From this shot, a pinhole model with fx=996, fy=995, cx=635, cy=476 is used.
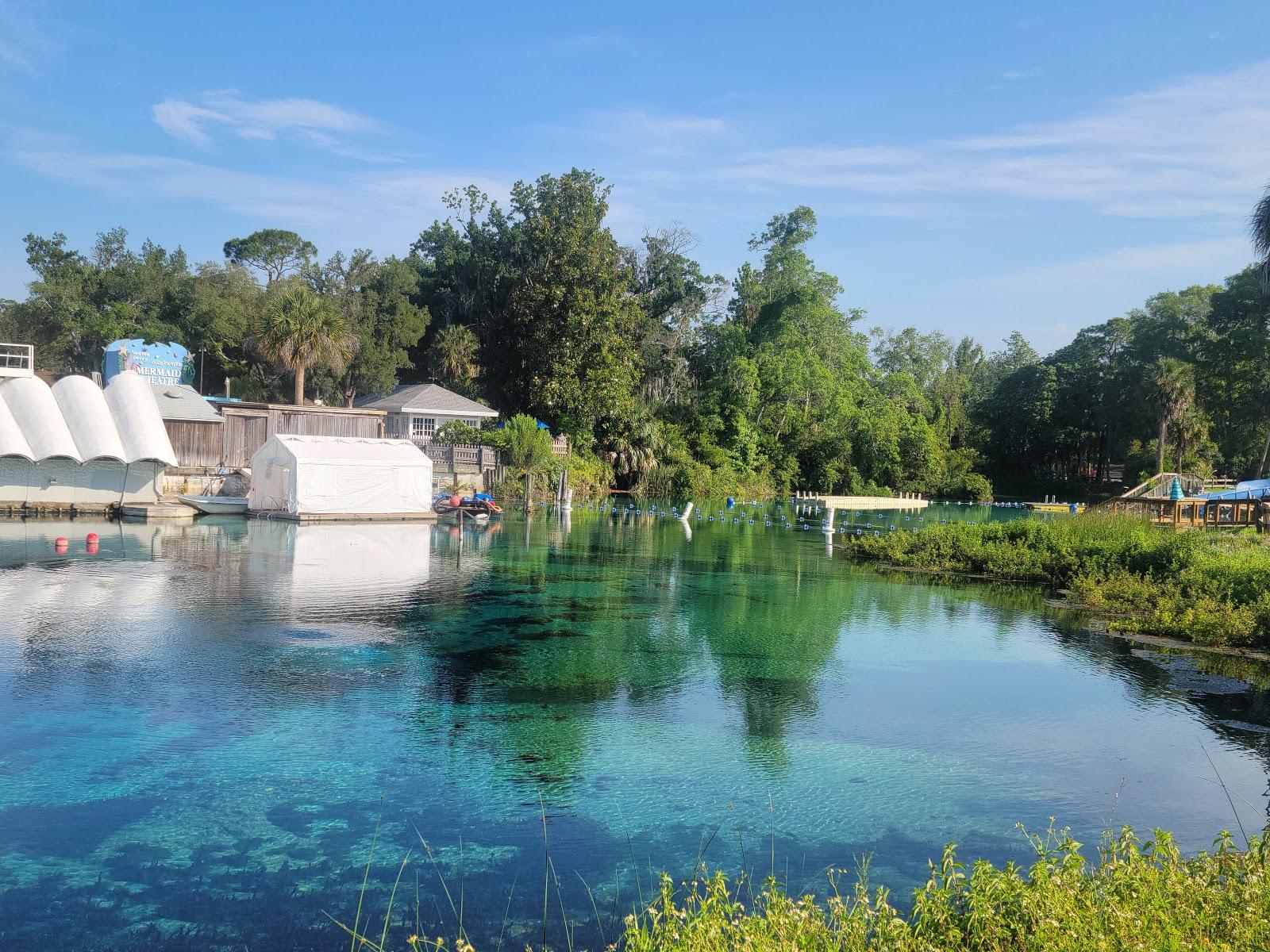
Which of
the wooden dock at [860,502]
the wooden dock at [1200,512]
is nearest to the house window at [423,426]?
the wooden dock at [860,502]

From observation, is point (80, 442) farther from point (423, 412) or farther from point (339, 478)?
point (423, 412)

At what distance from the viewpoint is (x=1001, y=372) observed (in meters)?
99.0

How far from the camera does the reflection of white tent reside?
32.7m

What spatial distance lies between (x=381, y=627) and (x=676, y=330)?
159ft

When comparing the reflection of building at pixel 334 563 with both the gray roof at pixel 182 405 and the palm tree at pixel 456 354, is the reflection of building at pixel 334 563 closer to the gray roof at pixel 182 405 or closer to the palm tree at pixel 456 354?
the gray roof at pixel 182 405

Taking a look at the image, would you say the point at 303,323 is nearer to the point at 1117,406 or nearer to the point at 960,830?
the point at 960,830

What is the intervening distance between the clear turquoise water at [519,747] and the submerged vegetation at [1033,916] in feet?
6.32

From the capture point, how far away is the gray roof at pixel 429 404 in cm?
4725

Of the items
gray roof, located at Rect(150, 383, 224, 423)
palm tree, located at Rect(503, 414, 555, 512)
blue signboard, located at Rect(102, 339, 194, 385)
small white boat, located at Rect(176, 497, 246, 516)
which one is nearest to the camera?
small white boat, located at Rect(176, 497, 246, 516)

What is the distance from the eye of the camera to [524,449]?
151 ft

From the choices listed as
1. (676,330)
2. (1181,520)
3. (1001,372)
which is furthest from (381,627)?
(1001,372)

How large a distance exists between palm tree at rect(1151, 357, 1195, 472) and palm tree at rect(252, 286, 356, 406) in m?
48.7

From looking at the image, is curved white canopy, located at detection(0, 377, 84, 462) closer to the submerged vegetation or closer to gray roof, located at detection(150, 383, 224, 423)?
gray roof, located at detection(150, 383, 224, 423)

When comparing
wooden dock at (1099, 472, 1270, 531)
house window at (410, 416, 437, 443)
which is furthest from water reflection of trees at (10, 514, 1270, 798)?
house window at (410, 416, 437, 443)
